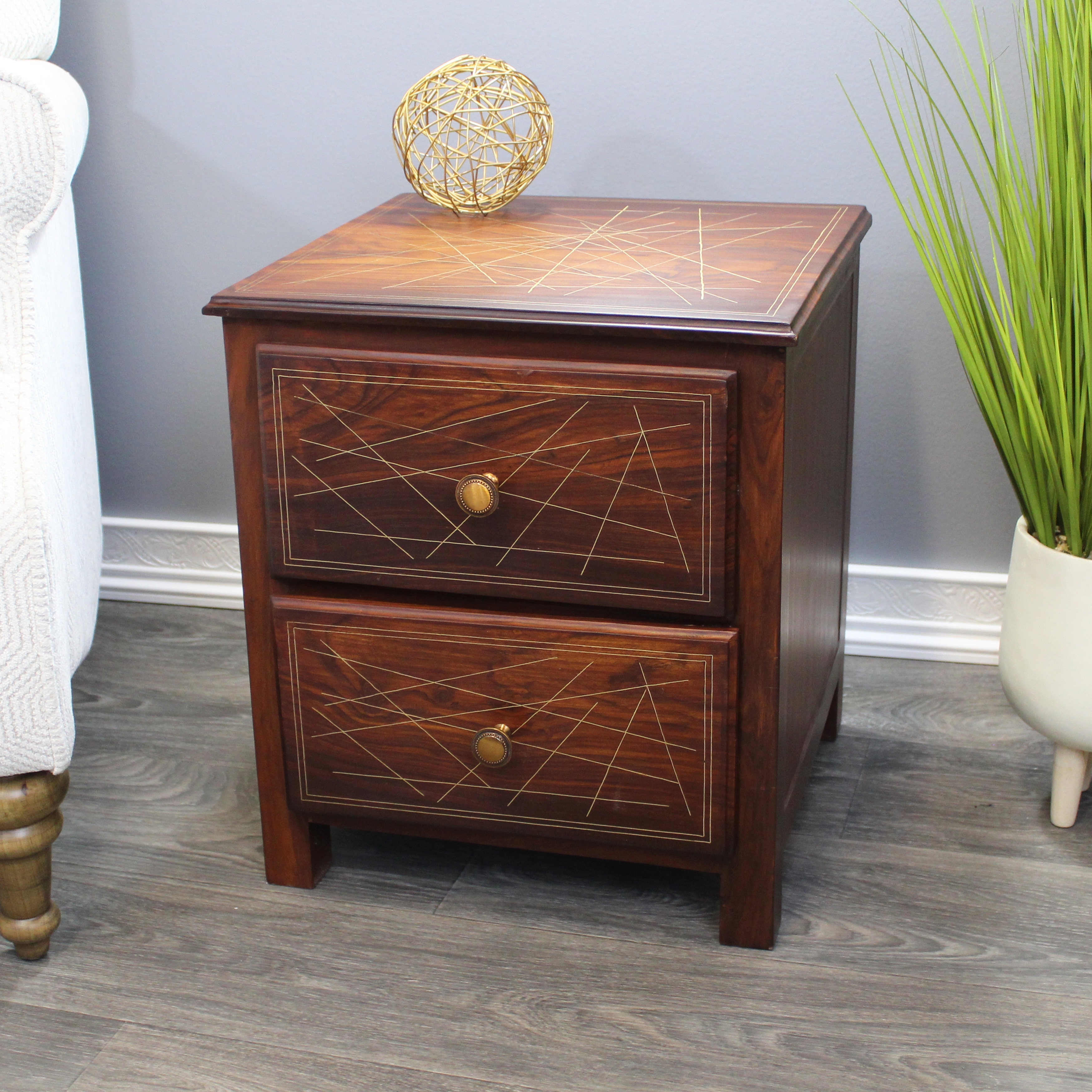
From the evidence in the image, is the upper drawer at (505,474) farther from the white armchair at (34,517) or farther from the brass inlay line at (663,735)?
the white armchair at (34,517)

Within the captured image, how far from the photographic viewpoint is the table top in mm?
968

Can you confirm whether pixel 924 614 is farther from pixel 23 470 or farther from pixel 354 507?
pixel 23 470

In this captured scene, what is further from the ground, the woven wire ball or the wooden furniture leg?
the woven wire ball

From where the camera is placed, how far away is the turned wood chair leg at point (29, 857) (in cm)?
102

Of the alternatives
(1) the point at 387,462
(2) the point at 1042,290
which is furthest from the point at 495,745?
(2) the point at 1042,290

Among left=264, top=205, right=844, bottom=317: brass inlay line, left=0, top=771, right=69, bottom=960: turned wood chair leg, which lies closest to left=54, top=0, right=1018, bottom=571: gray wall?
left=264, top=205, right=844, bottom=317: brass inlay line

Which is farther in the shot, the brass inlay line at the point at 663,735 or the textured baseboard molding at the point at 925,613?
the textured baseboard molding at the point at 925,613

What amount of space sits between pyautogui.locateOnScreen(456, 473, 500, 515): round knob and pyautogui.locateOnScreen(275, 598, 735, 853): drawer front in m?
0.09

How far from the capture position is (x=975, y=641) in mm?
1567

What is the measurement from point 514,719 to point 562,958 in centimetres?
20

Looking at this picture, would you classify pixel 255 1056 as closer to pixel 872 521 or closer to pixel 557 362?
pixel 557 362

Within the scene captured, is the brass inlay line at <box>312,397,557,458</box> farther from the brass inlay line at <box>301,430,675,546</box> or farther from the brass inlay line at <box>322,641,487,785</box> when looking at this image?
the brass inlay line at <box>322,641,487,785</box>

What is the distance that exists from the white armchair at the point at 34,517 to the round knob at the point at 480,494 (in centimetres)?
30

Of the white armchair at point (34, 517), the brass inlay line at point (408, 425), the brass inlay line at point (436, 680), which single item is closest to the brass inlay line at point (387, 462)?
the brass inlay line at point (408, 425)
